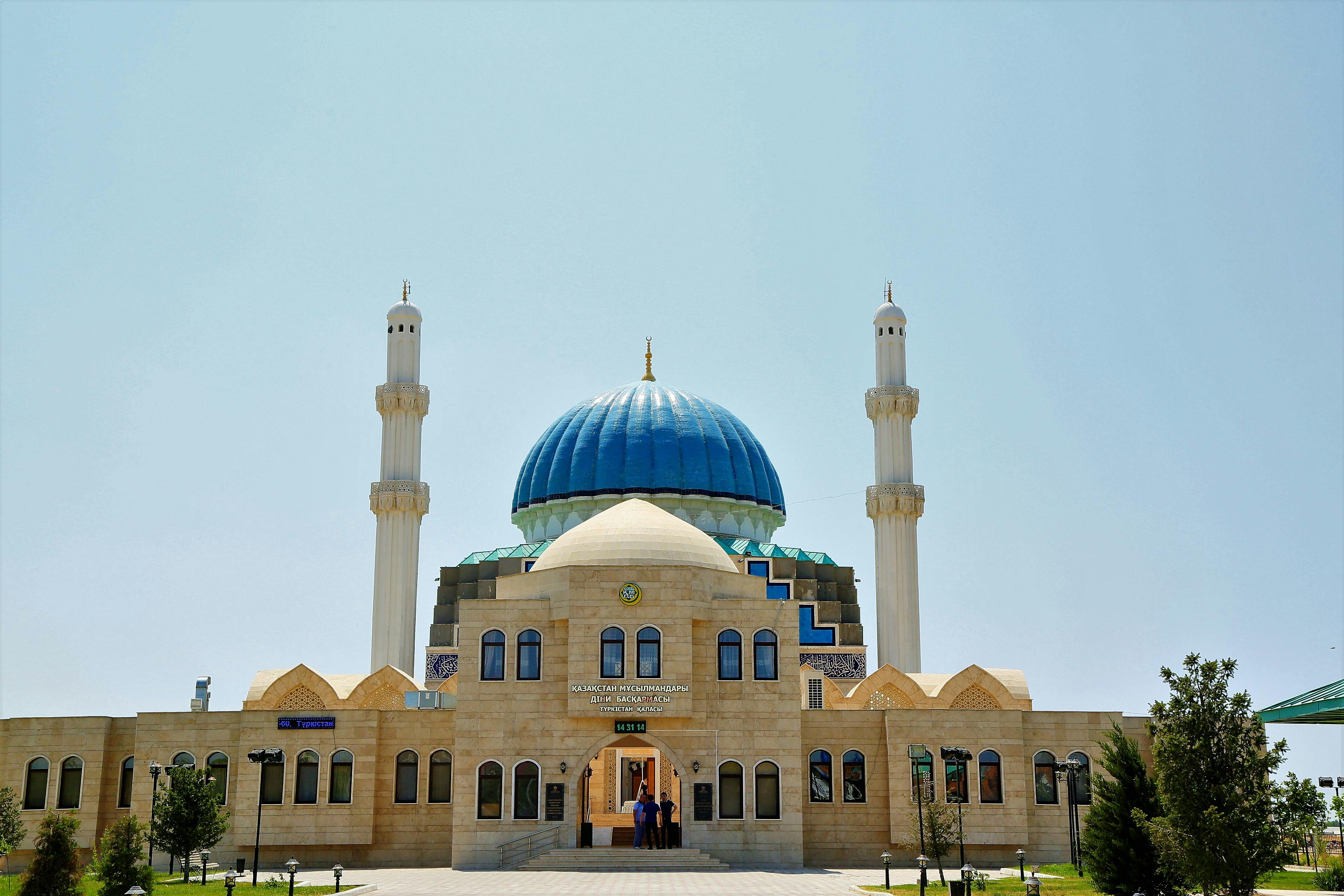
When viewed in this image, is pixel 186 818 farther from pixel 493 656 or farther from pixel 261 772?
pixel 493 656

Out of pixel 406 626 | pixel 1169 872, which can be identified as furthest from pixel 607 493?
pixel 1169 872

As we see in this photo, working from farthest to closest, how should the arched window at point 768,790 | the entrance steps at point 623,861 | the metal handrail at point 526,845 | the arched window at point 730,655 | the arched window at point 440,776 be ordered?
the arched window at point 440,776 < the arched window at point 730,655 < the arched window at point 768,790 < the metal handrail at point 526,845 < the entrance steps at point 623,861

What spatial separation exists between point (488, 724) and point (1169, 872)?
602 inches

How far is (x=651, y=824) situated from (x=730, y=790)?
2.00 metres

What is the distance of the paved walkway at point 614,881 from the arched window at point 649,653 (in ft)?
14.2

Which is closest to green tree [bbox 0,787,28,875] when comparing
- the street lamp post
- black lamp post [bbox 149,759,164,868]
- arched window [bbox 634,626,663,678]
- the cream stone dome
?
black lamp post [bbox 149,759,164,868]

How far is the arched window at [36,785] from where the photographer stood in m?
32.9

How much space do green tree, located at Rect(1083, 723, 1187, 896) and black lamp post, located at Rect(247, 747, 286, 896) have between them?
1317 cm

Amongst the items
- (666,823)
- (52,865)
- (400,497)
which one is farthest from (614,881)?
(400,497)

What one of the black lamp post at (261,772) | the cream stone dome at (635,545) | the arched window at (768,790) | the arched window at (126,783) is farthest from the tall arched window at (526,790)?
the arched window at (126,783)

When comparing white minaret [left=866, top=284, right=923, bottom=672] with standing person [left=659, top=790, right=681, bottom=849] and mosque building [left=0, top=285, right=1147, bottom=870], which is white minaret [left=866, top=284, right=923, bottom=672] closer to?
mosque building [left=0, top=285, right=1147, bottom=870]

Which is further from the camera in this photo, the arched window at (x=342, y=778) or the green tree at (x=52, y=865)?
the arched window at (x=342, y=778)

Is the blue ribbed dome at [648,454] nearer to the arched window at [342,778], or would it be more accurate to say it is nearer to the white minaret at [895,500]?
the white minaret at [895,500]

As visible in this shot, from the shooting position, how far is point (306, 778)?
32.2 meters
